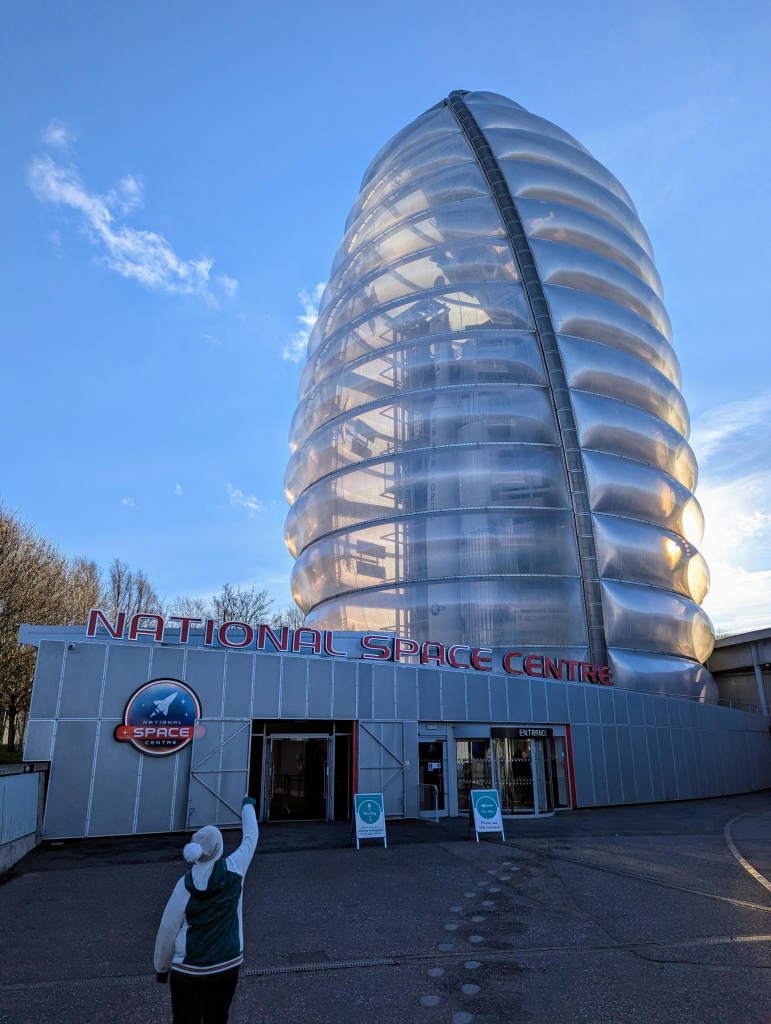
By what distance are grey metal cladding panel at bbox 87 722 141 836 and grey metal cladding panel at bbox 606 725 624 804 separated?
50.5 ft

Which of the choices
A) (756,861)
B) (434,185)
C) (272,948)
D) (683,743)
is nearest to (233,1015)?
(272,948)

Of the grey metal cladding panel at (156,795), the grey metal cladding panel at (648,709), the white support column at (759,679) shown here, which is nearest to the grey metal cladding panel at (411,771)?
the grey metal cladding panel at (156,795)

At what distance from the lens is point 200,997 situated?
418cm

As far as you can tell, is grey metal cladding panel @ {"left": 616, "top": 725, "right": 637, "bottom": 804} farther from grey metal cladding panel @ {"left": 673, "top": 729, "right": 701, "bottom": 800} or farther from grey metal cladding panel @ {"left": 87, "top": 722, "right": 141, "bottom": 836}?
grey metal cladding panel @ {"left": 87, "top": 722, "right": 141, "bottom": 836}

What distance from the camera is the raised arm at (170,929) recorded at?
4191 millimetres

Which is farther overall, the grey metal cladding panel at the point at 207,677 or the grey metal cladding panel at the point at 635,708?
the grey metal cladding panel at the point at 635,708

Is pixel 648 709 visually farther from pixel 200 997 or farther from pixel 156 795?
pixel 200 997

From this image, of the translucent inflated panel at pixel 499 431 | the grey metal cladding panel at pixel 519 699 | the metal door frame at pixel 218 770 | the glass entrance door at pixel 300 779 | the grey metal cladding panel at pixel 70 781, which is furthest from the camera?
the translucent inflated panel at pixel 499 431

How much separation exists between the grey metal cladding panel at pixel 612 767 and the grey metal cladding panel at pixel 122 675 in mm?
16335

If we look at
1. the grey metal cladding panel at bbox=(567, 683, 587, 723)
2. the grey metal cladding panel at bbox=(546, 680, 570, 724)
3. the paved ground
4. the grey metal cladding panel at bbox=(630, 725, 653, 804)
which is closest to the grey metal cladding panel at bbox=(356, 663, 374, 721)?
the paved ground

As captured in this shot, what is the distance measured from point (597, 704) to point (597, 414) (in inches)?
529

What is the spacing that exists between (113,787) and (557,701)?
14559 millimetres

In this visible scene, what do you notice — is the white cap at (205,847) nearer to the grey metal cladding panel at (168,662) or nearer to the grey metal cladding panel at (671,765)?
the grey metal cladding panel at (168,662)

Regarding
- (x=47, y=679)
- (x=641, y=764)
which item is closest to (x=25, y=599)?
(x=47, y=679)
